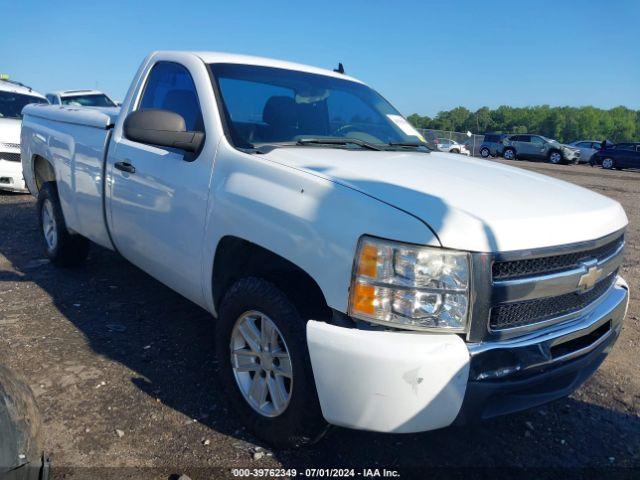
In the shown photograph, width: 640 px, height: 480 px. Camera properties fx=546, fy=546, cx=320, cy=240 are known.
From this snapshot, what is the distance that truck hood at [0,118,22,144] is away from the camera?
848 cm

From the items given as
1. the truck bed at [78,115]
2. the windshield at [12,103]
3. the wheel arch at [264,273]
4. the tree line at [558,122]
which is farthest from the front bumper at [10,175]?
the tree line at [558,122]

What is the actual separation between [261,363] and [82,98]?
520 inches

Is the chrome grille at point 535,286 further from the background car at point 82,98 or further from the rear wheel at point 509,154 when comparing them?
the rear wheel at point 509,154

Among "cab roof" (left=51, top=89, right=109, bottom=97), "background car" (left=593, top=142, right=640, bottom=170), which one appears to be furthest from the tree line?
"cab roof" (left=51, top=89, right=109, bottom=97)

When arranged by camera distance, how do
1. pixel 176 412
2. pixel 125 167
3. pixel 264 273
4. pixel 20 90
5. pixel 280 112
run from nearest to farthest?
1. pixel 264 273
2. pixel 176 412
3. pixel 280 112
4. pixel 125 167
5. pixel 20 90

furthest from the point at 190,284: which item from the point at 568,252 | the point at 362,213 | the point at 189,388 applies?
the point at 568,252

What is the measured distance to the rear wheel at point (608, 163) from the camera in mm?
28219

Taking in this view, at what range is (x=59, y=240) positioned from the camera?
4.93 meters

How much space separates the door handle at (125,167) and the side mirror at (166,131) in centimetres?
50

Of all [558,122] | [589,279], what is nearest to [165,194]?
[589,279]

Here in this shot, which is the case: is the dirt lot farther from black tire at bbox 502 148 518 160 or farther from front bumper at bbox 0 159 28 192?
black tire at bbox 502 148 518 160

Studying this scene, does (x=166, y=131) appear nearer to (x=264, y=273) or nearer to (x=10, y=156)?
(x=264, y=273)

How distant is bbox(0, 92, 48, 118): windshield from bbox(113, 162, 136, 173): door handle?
22.9ft

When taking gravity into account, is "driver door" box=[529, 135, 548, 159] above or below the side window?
below
